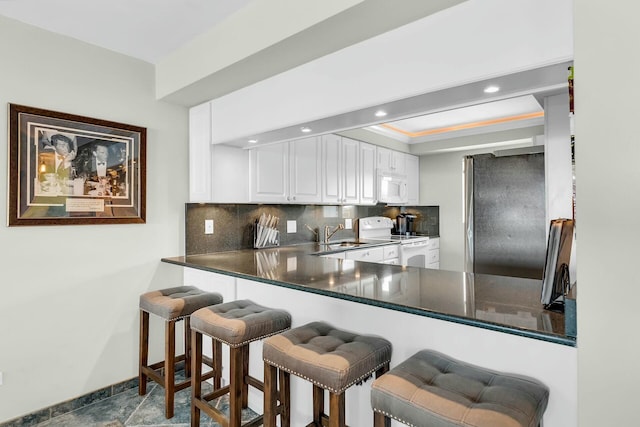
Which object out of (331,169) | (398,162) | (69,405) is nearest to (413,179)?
(398,162)

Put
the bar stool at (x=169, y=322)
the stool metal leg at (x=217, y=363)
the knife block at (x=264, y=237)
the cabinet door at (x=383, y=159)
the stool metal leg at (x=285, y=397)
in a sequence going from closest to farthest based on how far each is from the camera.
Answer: the stool metal leg at (x=285, y=397) → the bar stool at (x=169, y=322) → the stool metal leg at (x=217, y=363) → the knife block at (x=264, y=237) → the cabinet door at (x=383, y=159)

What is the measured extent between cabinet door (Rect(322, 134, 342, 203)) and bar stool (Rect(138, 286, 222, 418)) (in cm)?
169

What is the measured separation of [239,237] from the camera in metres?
3.19

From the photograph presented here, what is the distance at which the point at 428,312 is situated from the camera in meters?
1.24

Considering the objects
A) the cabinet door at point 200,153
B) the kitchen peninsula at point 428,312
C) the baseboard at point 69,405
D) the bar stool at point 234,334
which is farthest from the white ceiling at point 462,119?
the baseboard at point 69,405

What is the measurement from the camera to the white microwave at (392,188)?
14.5 feet

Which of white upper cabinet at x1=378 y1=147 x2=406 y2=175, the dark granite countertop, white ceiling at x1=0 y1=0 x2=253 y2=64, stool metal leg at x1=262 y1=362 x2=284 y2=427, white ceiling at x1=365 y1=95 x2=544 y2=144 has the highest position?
white ceiling at x1=0 y1=0 x2=253 y2=64

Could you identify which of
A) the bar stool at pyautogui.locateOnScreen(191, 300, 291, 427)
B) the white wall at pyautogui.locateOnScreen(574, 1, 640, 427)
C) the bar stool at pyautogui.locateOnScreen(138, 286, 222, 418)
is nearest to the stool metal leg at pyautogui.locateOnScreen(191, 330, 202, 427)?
the bar stool at pyautogui.locateOnScreen(191, 300, 291, 427)

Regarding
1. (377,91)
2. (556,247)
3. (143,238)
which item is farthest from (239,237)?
(556,247)

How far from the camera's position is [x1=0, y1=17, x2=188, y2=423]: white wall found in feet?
6.70

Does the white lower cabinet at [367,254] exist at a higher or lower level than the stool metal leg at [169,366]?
higher

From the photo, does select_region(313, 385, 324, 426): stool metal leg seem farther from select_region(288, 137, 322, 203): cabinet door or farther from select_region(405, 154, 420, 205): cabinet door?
select_region(405, 154, 420, 205): cabinet door

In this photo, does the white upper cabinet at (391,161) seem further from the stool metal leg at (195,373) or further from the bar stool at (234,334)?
the stool metal leg at (195,373)

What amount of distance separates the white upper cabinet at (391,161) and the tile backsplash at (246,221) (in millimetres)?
616
